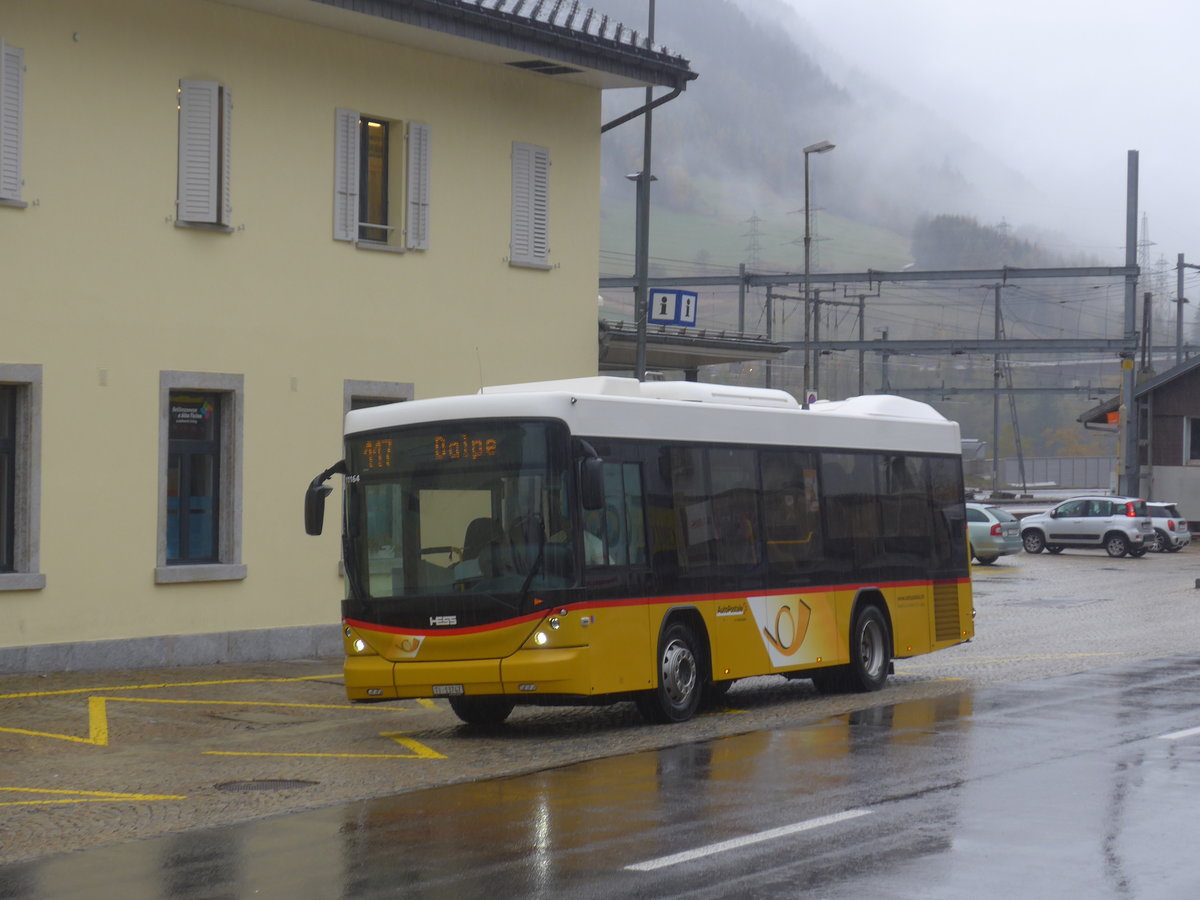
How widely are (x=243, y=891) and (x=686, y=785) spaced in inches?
148

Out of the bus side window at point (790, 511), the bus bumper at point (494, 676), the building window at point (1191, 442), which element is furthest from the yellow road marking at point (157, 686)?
the building window at point (1191, 442)

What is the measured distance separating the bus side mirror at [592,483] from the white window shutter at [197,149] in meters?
8.15

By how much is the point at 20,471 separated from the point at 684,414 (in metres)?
7.39

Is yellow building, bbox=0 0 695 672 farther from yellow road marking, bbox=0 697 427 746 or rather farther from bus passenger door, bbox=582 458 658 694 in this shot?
bus passenger door, bbox=582 458 658 694

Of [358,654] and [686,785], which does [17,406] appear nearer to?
[358,654]

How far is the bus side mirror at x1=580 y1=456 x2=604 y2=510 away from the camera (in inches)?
527

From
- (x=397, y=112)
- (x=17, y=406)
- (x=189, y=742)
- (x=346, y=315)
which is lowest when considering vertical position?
(x=189, y=742)

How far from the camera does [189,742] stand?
14016 mm

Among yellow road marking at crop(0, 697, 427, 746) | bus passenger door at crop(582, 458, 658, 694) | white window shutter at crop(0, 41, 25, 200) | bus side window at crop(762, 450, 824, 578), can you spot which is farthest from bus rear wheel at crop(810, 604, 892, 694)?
white window shutter at crop(0, 41, 25, 200)

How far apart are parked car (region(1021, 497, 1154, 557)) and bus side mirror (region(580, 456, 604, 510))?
37607 mm

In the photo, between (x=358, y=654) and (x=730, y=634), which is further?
(x=730, y=634)

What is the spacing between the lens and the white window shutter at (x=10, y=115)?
58.2 ft

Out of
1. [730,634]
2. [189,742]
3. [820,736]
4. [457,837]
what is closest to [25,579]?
[189,742]

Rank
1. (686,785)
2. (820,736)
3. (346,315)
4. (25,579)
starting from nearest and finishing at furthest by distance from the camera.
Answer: (686,785), (820,736), (25,579), (346,315)
